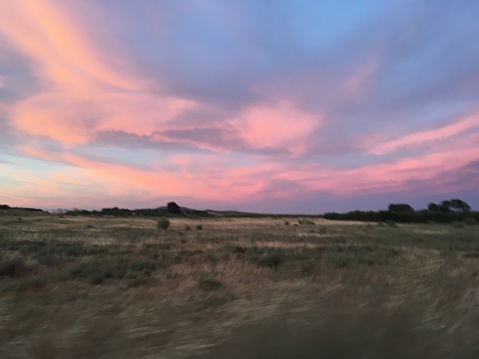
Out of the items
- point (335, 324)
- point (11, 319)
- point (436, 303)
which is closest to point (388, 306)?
point (436, 303)

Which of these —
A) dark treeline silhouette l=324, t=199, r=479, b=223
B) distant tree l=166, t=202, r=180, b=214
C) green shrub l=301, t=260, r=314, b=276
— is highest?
distant tree l=166, t=202, r=180, b=214

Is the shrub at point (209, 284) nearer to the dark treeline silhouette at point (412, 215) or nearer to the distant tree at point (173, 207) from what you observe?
the dark treeline silhouette at point (412, 215)

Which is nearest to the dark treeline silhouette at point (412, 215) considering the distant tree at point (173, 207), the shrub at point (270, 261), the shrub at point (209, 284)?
the distant tree at point (173, 207)

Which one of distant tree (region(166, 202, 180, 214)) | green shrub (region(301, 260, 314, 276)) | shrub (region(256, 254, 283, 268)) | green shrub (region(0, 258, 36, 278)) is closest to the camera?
green shrub (region(0, 258, 36, 278))

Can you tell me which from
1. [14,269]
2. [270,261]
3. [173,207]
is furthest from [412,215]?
[14,269]

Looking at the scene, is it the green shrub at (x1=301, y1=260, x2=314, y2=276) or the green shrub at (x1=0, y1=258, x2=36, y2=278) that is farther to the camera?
the green shrub at (x1=301, y1=260, x2=314, y2=276)

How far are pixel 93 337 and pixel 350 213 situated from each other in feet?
402

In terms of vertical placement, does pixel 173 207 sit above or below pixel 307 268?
above

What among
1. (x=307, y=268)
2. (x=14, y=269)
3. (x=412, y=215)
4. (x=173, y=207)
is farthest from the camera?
(x=173, y=207)

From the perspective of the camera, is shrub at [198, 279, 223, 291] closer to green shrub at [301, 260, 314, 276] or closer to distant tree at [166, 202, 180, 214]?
green shrub at [301, 260, 314, 276]

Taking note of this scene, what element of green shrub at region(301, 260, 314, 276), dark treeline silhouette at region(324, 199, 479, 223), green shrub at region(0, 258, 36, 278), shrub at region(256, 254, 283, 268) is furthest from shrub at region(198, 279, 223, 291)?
dark treeline silhouette at region(324, 199, 479, 223)

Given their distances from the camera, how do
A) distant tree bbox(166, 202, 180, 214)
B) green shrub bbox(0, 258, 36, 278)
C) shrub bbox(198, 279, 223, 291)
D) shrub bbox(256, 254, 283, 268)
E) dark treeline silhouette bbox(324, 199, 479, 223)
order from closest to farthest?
shrub bbox(198, 279, 223, 291), green shrub bbox(0, 258, 36, 278), shrub bbox(256, 254, 283, 268), dark treeline silhouette bbox(324, 199, 479, 223), distant tree bbox(166, 202, 180, 214)

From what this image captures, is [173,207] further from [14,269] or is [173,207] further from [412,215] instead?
[14,269]

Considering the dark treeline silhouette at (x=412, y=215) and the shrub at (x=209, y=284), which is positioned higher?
the dark treeline silhouette at (x=412, y=215)
